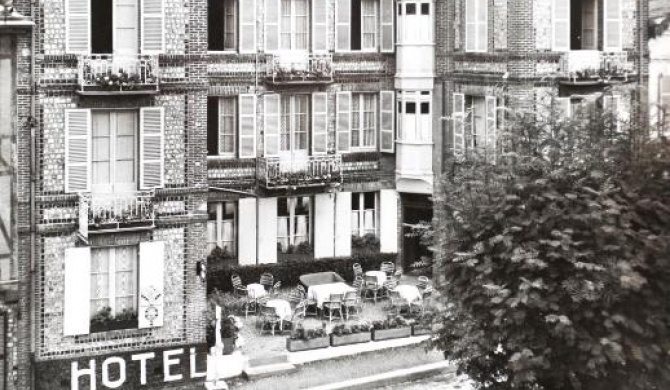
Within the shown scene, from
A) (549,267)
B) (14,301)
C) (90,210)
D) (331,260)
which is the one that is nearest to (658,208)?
(549,267)

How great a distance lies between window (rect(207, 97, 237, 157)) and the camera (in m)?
32.1

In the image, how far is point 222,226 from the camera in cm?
3219

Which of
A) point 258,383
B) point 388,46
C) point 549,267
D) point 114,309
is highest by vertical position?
point 388,46

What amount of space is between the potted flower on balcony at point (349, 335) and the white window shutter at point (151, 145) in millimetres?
6779

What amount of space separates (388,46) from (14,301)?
704 inches

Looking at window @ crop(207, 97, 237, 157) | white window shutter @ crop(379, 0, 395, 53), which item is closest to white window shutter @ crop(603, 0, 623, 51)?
white window shutter @ crop(379, 0, 395, 53)

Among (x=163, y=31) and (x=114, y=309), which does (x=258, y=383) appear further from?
(x=163, y=31)

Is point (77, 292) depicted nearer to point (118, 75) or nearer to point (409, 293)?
point (118, 75)

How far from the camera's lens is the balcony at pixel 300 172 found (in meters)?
32.0

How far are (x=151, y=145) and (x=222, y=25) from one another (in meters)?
10.0

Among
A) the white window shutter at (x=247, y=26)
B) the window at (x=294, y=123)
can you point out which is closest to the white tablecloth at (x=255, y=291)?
the window at (x=294, y=123)

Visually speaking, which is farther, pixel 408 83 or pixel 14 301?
pixel 408 83

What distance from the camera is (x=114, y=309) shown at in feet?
76.0

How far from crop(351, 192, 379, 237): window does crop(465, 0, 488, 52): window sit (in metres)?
6.68
